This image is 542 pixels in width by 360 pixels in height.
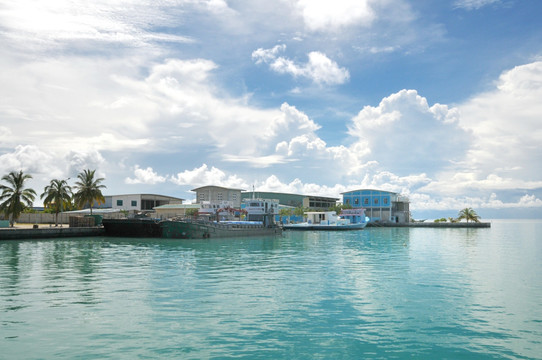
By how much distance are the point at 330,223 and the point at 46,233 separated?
2688 inches

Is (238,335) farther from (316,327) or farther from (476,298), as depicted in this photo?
(476,298)

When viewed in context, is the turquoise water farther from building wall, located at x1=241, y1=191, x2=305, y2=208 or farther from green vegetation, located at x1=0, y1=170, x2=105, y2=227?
building wall, located at x1=241, y1=191, x2=305, y2=208

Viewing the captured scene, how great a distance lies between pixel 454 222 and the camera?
135375mm

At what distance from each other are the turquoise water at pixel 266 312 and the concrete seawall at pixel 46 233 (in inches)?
1315

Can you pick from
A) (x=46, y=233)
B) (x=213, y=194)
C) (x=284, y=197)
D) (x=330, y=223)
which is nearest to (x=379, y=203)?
(x=330, y=223)

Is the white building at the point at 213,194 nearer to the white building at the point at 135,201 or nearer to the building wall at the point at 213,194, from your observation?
the building wall at the point at 213,194

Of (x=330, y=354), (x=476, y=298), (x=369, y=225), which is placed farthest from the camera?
(x=369, y=225)

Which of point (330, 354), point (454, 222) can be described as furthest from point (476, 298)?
point (454, 222)

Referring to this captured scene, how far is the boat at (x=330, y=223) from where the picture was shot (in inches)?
4131

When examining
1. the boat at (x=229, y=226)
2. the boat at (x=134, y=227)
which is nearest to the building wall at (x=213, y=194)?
the boat at (x=229, y=226)

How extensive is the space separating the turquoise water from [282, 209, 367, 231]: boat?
74.9 meters

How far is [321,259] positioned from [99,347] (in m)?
26.0

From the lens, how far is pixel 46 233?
206ft

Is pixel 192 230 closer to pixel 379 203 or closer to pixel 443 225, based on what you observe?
pixel 379 203
